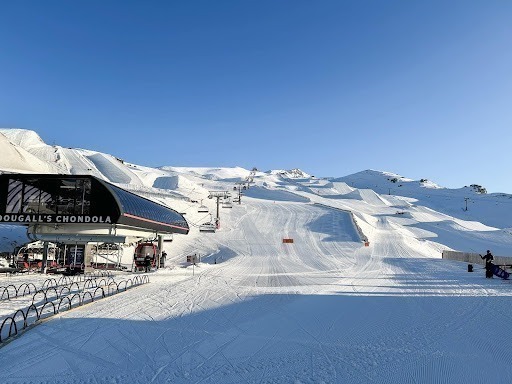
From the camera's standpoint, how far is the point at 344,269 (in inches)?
1272

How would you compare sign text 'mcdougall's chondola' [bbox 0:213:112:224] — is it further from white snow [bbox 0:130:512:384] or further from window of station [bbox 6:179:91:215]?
white snow [bbox 0:130:512:384]

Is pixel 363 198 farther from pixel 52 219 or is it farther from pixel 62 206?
pixel 52 219

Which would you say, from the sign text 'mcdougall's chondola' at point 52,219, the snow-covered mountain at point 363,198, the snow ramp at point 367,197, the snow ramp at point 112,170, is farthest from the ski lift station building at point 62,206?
the snow ramp at point 367,197

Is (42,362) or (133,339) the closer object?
(42,362)

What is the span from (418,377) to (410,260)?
32791mm

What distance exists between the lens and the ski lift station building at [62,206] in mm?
27859

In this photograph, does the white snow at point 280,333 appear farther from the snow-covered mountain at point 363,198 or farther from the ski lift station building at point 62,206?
the snow-covered mountain at point 363,198

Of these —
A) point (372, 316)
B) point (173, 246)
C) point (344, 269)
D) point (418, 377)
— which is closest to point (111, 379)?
point (418, 377)

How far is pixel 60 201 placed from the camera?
28.4m

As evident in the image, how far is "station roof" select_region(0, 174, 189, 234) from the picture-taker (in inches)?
1096

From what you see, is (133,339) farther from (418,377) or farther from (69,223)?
(69,223)

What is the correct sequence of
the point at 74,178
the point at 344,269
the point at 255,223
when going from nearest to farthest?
the point at 74,178 → the point at 344,269 → the point at 255,223

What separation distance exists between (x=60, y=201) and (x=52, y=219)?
4.31 ft

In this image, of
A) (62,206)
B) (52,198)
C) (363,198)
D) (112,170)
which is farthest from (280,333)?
(363,198)
